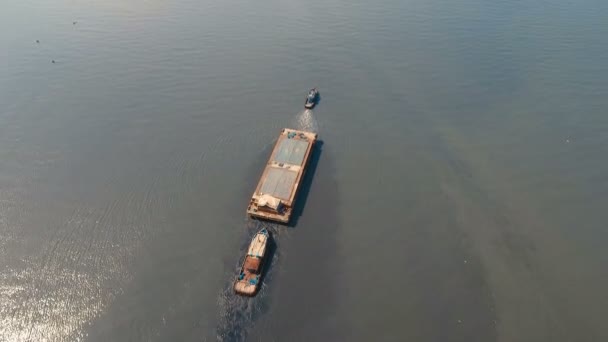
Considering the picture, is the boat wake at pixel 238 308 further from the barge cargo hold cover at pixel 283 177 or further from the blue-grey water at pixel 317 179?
the barge cargo hold cover at pixel 283 177

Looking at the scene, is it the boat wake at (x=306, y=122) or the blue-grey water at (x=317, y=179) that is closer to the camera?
the blue-grey water at (x=317, y=179)

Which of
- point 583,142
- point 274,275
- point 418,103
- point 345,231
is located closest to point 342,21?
point 418,103

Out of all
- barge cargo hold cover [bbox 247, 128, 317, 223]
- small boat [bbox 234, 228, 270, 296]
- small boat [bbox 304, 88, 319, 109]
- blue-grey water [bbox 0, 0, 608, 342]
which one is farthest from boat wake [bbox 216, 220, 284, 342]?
small boat [bbox 304, 88, 319, 109]

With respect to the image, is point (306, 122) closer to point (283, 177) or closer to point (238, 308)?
point (283, 177)

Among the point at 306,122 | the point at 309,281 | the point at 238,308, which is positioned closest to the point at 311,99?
the point at 306,122

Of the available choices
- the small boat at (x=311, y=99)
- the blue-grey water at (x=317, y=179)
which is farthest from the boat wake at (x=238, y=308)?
the small boat at (x=311, y=99)

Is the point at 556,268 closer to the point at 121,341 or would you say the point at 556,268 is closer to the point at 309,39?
the point at 121,341

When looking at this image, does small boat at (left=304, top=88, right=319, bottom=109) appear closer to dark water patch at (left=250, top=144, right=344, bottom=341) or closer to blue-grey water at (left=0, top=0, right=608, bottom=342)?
blue-grey water at (left=0, top=0, right=608, bottom=342)
